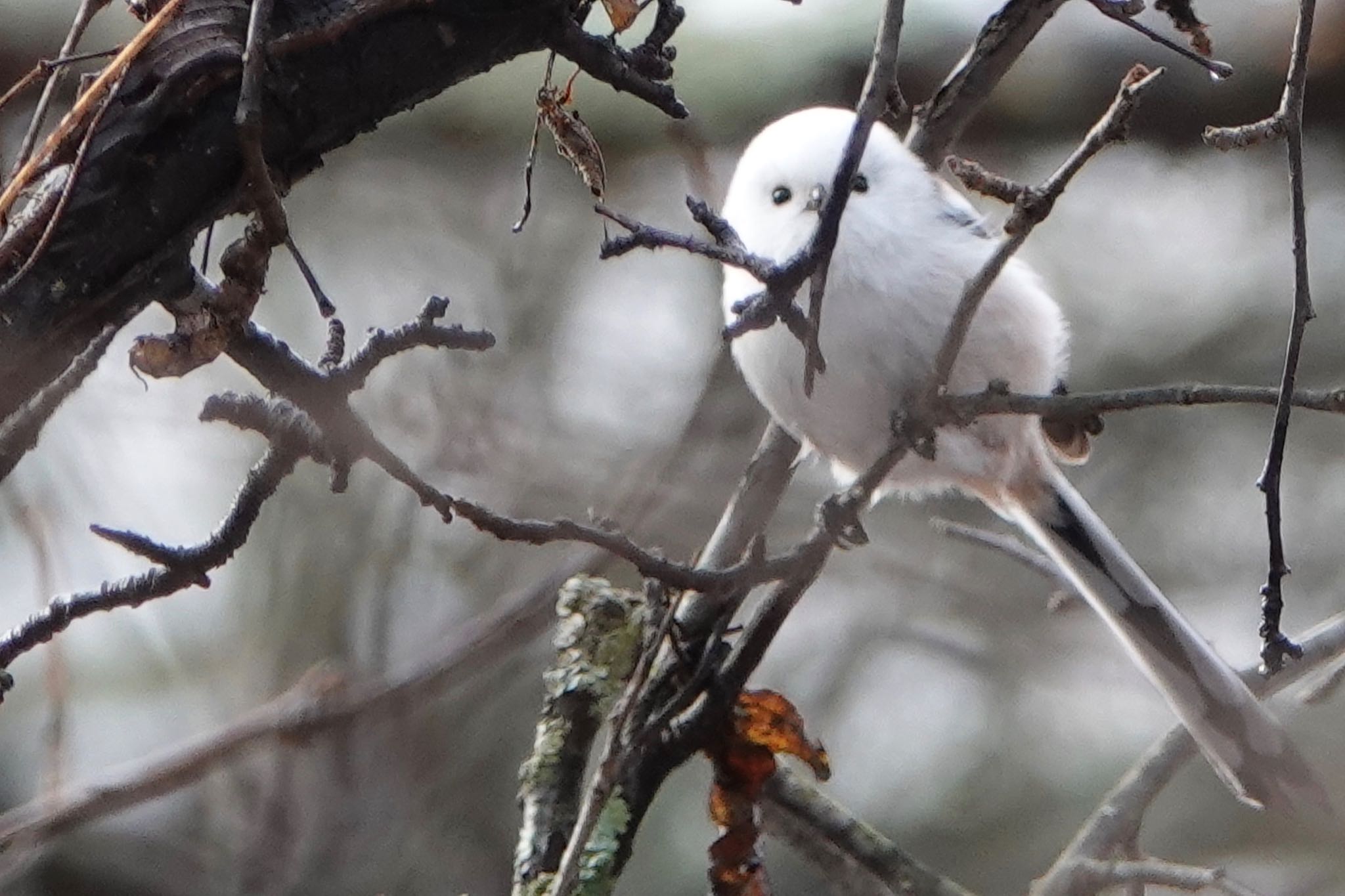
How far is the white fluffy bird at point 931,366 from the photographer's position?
1.81 metres

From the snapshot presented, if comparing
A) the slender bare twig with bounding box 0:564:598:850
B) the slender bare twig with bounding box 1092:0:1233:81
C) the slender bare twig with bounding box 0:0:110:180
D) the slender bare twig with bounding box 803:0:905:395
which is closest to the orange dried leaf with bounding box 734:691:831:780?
the slender bare twig with bounding box 0:564:598:850

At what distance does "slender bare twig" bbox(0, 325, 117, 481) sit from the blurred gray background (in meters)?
0.86

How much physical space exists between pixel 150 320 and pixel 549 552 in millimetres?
871

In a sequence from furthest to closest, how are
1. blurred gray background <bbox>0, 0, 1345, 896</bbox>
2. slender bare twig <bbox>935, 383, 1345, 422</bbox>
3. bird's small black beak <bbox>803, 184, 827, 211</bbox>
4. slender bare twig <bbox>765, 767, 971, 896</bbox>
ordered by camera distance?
blurred gray background <bbox>0, 0, 1345, 896</bbox> < bird's small black beak <bbox>803, 184, 827, 211</bbox> < slender bare twig <bbox>765, 767, 971, 896</bbox> < slender bare twig <bbox>935, 383, 1345, 422</bbox>

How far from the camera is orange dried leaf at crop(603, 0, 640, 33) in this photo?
45.5 inches

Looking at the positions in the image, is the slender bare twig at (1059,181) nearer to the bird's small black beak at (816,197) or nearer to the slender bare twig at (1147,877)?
the slender bare twig at (1147,877)

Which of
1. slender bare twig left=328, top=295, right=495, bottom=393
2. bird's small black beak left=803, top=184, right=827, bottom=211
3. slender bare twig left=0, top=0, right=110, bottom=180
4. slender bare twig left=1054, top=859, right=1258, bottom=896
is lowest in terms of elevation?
slender bare twig left=1054, top=859, right=1258, bottom=896

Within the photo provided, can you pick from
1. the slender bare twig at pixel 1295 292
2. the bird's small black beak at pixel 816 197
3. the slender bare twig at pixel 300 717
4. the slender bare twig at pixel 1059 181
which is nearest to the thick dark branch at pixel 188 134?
the slender bare twig at pixel 1059 181

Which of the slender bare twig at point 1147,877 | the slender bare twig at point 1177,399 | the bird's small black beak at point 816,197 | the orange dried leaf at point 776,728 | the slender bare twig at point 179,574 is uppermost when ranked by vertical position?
the bird's small black beak at point 816,197

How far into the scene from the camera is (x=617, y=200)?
3.06 meters

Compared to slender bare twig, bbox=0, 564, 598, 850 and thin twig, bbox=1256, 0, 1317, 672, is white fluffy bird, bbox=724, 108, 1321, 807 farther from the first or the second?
thin twig, bbox=1256, 0, 1317, 672

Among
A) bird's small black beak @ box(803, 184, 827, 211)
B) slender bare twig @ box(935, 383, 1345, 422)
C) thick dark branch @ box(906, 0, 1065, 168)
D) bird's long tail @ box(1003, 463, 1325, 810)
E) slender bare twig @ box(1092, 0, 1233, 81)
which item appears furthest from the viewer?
bird's small black beak @ box(803, 184, 827, 211)

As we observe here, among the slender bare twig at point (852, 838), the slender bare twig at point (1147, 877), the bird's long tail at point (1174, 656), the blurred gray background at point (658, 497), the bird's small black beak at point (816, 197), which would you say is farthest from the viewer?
the blurred gray background at point (658, 497)

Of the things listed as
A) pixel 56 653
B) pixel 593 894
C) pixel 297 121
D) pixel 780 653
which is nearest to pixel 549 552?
pixel 780 653
